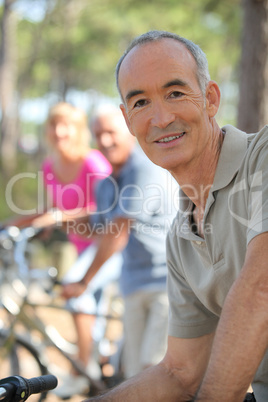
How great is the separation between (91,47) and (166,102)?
1990 centimetres

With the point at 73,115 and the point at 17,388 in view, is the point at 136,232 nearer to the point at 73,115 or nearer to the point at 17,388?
the point at 73,115

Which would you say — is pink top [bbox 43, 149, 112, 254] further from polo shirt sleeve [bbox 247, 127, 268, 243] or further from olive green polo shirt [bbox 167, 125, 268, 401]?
polo shirt sleeve [bbox 247, 127, 268, 243]

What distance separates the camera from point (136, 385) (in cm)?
181

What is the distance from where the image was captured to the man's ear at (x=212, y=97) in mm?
1894

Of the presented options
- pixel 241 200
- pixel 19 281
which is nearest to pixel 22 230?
pixel 19 281

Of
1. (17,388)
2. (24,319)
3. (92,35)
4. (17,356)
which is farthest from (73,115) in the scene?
(92,35)

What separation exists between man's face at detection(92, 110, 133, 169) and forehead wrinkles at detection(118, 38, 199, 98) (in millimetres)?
2022

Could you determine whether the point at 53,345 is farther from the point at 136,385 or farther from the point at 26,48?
the point at 26,48

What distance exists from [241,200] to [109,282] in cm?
296

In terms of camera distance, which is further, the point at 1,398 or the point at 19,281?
the point at 19,281

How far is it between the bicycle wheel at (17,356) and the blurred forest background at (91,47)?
8.27 feet

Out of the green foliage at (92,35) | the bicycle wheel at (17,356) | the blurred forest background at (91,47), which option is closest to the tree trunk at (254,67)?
the blurred forest background at (91,47)

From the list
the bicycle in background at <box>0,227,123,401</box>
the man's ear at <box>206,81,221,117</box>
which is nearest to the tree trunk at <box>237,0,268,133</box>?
the bicycle in background at <box>0,227,123,401</box>

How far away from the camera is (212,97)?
1928mm
